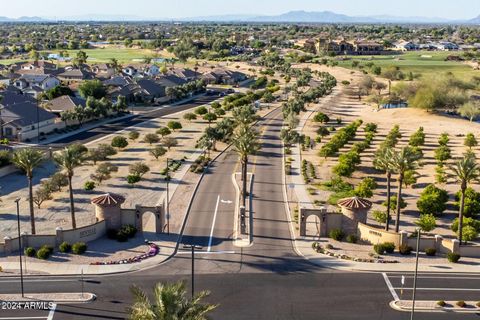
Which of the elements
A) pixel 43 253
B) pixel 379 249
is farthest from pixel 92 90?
pixel 379 249

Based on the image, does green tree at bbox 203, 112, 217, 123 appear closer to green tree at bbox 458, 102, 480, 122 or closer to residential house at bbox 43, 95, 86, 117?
residential house at bbox 43, 95, 86, 117

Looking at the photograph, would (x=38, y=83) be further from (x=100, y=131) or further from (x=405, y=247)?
(x=405, y=247)

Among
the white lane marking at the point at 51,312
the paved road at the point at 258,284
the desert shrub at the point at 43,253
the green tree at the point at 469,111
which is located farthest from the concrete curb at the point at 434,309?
the green tree at the point at 469,111

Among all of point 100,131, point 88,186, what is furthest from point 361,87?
point 88,186

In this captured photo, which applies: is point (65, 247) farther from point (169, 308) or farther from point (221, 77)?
point (221, 77)

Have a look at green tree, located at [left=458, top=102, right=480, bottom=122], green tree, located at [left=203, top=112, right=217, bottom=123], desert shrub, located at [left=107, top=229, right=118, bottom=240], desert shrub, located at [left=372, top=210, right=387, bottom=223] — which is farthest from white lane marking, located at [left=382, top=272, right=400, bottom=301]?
green tree, located at [left=458, top=102, right=480, bottom=122]

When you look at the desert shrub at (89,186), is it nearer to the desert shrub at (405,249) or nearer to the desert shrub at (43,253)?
the desert shrub at (43,253)

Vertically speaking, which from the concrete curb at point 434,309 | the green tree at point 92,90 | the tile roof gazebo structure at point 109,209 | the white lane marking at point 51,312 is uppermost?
the green tree at point 92,90
